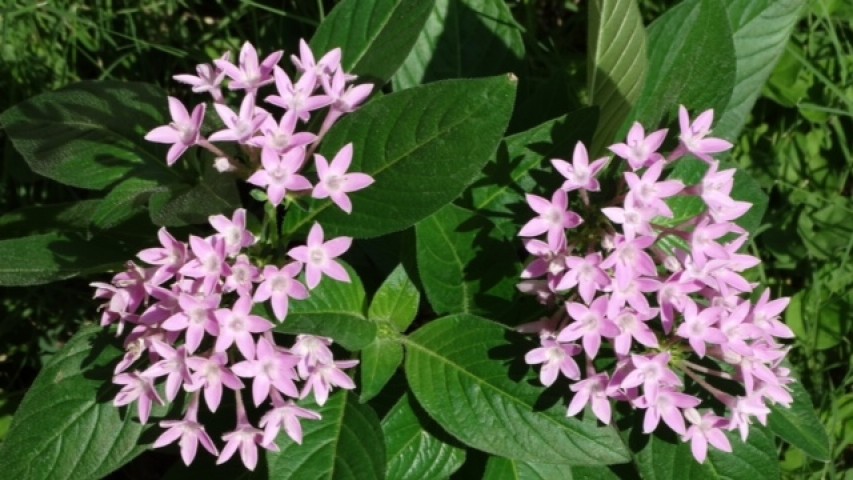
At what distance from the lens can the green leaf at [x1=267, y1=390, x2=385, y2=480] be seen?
1.83 meters

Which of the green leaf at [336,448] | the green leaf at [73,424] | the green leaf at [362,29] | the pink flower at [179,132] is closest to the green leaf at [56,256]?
the green leaf at [73,424]

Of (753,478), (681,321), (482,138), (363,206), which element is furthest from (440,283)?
(753,478)

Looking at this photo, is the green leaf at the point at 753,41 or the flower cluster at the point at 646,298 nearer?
the flower cluster at the point at 646,298

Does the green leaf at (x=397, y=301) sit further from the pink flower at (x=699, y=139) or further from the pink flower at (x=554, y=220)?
the pink flower at (x=699, y=139)

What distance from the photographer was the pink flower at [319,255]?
1.67 metres

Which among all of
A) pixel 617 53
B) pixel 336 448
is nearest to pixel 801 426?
pixel 617 53

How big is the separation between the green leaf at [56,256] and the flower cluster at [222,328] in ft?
0.38

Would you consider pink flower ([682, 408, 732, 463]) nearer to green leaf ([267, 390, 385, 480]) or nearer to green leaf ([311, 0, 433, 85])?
green leaf ([267, 390, 385, 480])

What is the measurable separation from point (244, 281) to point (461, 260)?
0.49 m

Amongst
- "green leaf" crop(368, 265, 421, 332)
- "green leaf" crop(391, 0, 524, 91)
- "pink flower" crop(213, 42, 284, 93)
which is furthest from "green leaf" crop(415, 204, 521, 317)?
"green leaf" crop(391, 0, 524, 91)

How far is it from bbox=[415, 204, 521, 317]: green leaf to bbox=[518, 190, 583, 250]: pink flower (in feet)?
0.63

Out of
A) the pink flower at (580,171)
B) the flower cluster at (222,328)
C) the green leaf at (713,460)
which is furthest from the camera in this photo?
the green leaf at (713,460)

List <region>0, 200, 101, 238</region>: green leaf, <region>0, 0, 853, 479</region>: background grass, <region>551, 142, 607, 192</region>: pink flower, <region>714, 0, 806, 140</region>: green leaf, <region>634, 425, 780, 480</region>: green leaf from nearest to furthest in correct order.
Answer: <region>551, 142, 607, 192</region>: pink flower → <region>634, 425, 780, 480</region>: green leaf → <region>0, 200, 101, 238</region>: green leaf → <region>714, 0, 806, 140</region>: green leaf → <region>0, 0, 853, 479</region>: background grass

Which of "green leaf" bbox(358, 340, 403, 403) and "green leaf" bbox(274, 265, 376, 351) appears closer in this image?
"green leaf" bbox(274, 265, 376, 351)
